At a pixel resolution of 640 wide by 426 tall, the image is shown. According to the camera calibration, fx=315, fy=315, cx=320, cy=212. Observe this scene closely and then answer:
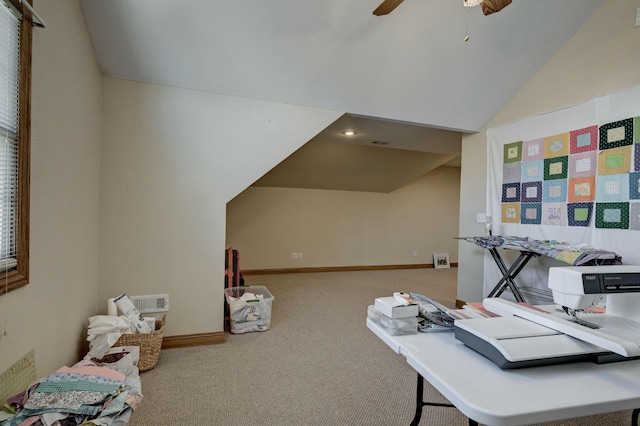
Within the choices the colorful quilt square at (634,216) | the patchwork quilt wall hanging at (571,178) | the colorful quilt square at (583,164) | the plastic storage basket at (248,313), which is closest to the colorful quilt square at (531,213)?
the patchwork quilt wall hanging at (571,178)

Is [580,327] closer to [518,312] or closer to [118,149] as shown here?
[518,312]

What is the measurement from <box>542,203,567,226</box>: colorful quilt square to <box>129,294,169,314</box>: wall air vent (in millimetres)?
3360

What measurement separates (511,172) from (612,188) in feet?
2.98

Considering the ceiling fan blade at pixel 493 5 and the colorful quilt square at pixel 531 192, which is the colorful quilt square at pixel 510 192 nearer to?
the colorful quilt square at pixel 531 192

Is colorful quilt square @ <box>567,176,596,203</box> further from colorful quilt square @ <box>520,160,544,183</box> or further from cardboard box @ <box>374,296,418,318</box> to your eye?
cardboard box @ <box>374,296,418,318</box>

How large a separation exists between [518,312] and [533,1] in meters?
2.58

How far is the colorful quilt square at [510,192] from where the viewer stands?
3131 mm

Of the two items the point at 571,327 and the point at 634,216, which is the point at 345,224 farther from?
the point at 571,327

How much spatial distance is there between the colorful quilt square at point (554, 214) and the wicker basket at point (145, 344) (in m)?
3.35

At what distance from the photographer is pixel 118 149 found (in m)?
2.43

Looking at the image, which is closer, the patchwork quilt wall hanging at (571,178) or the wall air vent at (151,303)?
the patchwork quilt wall hanging at (571,178)

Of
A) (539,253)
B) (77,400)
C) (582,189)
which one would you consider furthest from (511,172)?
(77,400)

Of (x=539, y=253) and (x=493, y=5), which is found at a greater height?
(x=493, y=5)

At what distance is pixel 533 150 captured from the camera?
298 cm
